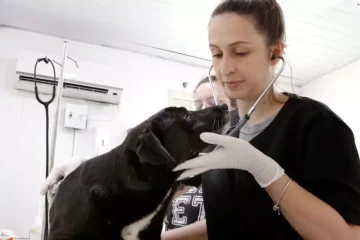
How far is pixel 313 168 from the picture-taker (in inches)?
33.2

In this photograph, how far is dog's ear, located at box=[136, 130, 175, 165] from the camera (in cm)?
87

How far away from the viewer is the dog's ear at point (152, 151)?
34.2 inches

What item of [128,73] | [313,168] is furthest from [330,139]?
[128,73]

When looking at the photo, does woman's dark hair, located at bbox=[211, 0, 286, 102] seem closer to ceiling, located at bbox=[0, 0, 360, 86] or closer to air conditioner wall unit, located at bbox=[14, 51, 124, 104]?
ceiling, located at bbox=[0, 0, 360, 86]

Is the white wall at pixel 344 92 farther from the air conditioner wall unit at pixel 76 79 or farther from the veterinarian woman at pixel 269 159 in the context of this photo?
the veterinarian woman at pixel 269 159

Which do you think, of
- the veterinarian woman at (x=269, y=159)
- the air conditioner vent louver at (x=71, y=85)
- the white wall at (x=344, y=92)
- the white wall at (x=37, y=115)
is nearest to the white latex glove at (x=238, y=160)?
the veterinarian woman at (x=269, y=159)

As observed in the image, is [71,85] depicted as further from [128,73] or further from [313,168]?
[313,168]

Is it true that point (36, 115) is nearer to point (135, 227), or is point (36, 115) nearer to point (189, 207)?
point (189, 207)

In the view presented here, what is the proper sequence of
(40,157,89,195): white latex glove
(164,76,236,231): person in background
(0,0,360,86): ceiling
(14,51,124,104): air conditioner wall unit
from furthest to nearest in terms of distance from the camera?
1. (14,51,124,104): air conditioner wall unit
2. (0,0,360,86): ceiling
3. (164,76,236,231): person in background
4. (40,157,89,195): white latex glove

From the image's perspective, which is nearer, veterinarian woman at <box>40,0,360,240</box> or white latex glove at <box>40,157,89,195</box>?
veterinarian woman at <box>40,0,360,240</box>

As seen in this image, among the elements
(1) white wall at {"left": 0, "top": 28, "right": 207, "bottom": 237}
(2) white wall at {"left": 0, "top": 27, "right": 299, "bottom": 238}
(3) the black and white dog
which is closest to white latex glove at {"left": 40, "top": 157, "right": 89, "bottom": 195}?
(3) the black and white dog

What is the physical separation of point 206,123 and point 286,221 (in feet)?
1.11

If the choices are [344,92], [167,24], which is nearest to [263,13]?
[167,24]

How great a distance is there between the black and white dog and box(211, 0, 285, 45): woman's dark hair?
28cm
